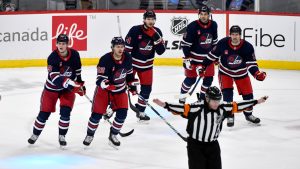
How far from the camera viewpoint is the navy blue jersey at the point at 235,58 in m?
8.46

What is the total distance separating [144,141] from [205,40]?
1.87m

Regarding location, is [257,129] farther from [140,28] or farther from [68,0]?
[68,0]

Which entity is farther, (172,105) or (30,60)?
(30,60)

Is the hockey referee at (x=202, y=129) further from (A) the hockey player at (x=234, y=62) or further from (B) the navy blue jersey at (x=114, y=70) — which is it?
(A) the hockey player at (x=234, y=62)

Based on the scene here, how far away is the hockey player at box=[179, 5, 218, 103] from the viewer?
30.6 feet

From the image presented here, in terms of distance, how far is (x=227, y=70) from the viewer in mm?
8578

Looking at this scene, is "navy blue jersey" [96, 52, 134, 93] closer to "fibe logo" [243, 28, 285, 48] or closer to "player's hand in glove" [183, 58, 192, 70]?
"player's hand in glove" [183, 58, 192, 70]

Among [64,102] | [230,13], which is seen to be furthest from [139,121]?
[230,13]

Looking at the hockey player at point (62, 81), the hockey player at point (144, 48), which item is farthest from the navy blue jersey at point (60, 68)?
the hockey player at point (144, 48)

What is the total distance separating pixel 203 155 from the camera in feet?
18.5

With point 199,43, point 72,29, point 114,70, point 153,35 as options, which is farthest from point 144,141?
point 72,29

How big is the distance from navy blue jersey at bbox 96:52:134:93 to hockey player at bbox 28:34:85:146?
259 mm

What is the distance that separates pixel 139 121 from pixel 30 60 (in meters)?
4.47

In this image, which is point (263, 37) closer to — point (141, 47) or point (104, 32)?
point (104, 32)
